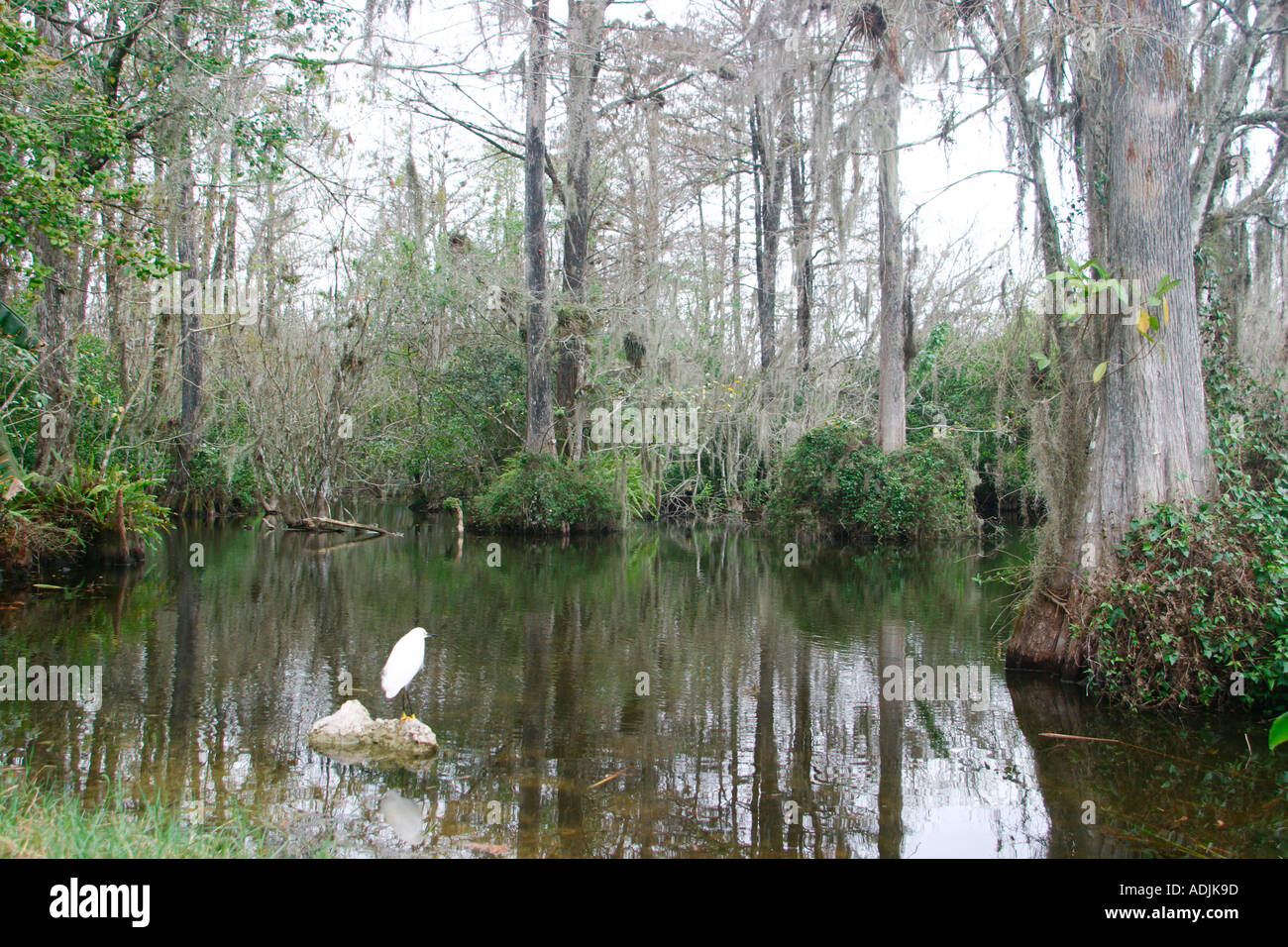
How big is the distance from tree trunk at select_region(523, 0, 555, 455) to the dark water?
952 centimetres

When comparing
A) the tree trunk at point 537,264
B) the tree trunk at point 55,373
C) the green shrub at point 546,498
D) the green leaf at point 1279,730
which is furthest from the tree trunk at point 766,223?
the green leaf at point 1279,730

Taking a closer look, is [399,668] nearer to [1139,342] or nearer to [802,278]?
[1139,342]

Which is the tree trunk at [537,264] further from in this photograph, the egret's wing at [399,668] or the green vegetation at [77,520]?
the egret's wing at [399,668]

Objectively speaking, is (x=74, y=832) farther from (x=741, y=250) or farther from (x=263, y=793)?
(x=741, y=250)

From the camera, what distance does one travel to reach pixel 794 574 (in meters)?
14.9

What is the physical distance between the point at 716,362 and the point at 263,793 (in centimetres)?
A: 2203

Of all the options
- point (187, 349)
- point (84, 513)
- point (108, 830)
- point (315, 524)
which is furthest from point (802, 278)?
point (108, 830)

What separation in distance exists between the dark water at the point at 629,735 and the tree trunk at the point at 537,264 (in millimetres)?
9525

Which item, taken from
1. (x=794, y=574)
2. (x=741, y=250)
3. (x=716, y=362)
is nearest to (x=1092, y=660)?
(x=794, y=574)

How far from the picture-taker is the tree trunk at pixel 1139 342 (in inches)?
279

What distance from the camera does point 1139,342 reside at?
715 cm

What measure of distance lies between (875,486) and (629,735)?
14.2m

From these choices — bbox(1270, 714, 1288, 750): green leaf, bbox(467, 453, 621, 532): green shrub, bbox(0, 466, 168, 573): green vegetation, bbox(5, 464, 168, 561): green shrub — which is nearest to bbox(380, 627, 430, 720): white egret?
bbox(1270, 714, 1288, 750): green leaf

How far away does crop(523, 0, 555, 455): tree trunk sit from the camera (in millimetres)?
19828
